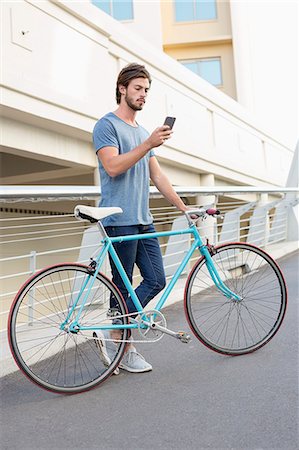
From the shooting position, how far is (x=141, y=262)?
348 centimetres

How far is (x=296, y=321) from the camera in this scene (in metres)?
4.38

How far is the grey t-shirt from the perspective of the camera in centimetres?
327

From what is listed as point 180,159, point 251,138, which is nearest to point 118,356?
point 180,159

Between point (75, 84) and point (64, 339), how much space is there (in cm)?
788

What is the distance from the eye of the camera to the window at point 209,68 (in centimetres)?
2954

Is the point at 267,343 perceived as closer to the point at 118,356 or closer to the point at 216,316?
the point at 216,316

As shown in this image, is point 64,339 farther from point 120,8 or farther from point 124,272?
point 120,8

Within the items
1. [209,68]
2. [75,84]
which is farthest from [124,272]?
[209,68]

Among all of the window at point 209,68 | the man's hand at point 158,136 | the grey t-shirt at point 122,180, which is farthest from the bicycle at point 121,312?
the window at point 209,68

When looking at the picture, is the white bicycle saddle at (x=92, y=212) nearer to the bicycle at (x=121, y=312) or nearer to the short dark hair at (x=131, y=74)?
the bicycle at (x=121, y=312)

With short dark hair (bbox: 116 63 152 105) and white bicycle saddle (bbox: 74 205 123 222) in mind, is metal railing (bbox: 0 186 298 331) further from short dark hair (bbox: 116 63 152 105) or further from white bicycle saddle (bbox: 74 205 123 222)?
short dark hair (bbox: 116 63 152 105)

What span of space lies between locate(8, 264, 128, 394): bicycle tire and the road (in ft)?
0.30

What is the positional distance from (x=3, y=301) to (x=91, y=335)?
1146cm

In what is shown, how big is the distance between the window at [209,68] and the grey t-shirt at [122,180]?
27159 mm
